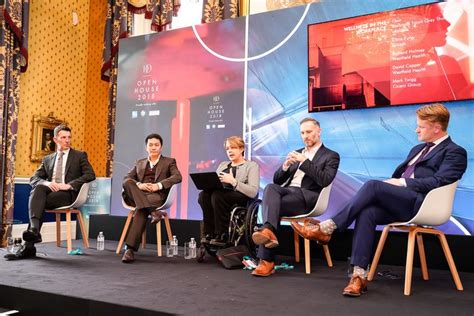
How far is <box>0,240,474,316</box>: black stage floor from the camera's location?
2016mm

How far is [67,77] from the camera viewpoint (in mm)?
5789

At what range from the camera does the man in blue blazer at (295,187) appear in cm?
281

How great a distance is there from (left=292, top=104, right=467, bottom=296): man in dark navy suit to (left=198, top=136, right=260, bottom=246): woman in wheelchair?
0.76 meters

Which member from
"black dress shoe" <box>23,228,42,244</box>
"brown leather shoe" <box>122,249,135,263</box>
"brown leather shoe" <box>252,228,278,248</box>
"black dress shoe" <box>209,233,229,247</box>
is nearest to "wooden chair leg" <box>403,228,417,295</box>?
"brown leather shoe" <box>252,228,278,248</box>

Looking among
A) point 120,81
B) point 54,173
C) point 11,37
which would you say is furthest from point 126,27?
point 54,173

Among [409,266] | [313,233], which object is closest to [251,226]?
[313,233]

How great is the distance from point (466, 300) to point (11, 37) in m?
4.81

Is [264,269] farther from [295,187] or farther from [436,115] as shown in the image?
[436,115]

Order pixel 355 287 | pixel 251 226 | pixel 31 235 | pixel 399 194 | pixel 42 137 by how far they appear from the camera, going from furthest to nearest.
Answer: pixel 42 137 < pixel 31 235 < pixel 251 226 < pixel 399 194 < pixel 355 287

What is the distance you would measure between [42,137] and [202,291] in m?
3.78

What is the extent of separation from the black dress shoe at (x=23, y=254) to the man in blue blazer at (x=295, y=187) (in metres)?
1.84

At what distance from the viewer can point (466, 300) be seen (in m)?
2.23

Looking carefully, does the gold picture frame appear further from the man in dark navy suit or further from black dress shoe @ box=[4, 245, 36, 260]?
the man in dark navy suit

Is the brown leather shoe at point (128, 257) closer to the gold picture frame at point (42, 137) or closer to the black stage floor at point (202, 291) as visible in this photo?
the black stage floor at point (202, 291)
